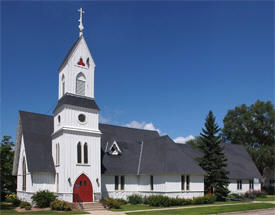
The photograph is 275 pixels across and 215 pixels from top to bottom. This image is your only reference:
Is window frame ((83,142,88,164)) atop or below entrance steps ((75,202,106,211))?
atop

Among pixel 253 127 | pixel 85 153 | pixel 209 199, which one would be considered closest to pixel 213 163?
pixel 209 199

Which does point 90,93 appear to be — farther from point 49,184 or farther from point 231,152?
point 231,152

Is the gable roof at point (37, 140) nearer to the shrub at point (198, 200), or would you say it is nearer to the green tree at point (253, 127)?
the shrub at point (198, 200)

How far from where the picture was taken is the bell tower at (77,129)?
2889 centimetres

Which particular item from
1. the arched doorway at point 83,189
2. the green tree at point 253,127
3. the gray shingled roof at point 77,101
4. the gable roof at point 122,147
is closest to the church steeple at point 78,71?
the gray shingled roof at point 77,101

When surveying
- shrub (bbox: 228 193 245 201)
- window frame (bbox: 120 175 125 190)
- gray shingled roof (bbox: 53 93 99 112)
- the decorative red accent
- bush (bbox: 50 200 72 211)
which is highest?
the decorative red accent

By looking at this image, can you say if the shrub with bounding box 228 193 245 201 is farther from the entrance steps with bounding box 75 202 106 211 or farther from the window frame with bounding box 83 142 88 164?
the window frame with bounding box 83 142 88 164

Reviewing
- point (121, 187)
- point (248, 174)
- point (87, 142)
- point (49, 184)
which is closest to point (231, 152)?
point (248, 174)

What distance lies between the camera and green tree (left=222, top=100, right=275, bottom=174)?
6488cm

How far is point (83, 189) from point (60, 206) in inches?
152

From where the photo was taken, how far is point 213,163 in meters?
35.9

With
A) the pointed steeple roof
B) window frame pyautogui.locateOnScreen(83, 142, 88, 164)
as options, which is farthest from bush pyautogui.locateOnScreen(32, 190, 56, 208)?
the pointed steeple roof

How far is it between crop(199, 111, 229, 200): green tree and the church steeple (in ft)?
49.9

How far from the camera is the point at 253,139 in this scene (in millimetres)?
67125
